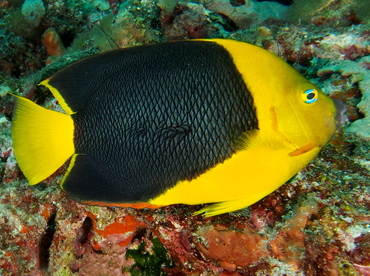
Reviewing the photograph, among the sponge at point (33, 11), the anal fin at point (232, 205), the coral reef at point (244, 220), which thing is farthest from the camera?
the sponge at point (33, 11)

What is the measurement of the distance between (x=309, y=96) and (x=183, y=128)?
0.70m

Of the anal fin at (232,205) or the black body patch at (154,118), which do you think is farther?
the anal fin at (232,205)

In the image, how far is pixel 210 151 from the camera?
4.64ft

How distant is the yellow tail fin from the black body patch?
0.08 m

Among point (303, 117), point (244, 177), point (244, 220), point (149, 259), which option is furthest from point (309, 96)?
point (149, 259)

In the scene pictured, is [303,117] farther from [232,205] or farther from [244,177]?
[232,205]

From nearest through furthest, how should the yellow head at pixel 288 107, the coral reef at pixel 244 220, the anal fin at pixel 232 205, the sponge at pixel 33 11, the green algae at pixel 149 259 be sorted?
1. the yellow head at pixel 288 107
2. the anal fin at pixel 232 205
3. the coral reef at pixel 244 220
4. the green algae at pixel 149 259
5. the sponge at pixel 33 11

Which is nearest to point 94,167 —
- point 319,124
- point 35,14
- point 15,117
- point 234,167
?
point 15,117

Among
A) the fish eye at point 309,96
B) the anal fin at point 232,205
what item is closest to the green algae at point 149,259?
the anal fin at point 232,205

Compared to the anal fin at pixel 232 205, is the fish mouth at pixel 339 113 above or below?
above

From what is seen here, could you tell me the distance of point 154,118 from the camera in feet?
4.73

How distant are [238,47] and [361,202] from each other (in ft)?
4.39

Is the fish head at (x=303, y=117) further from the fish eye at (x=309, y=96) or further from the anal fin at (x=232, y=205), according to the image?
the anal fin at (x=232, y=205)

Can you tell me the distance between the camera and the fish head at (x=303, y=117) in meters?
1.40
